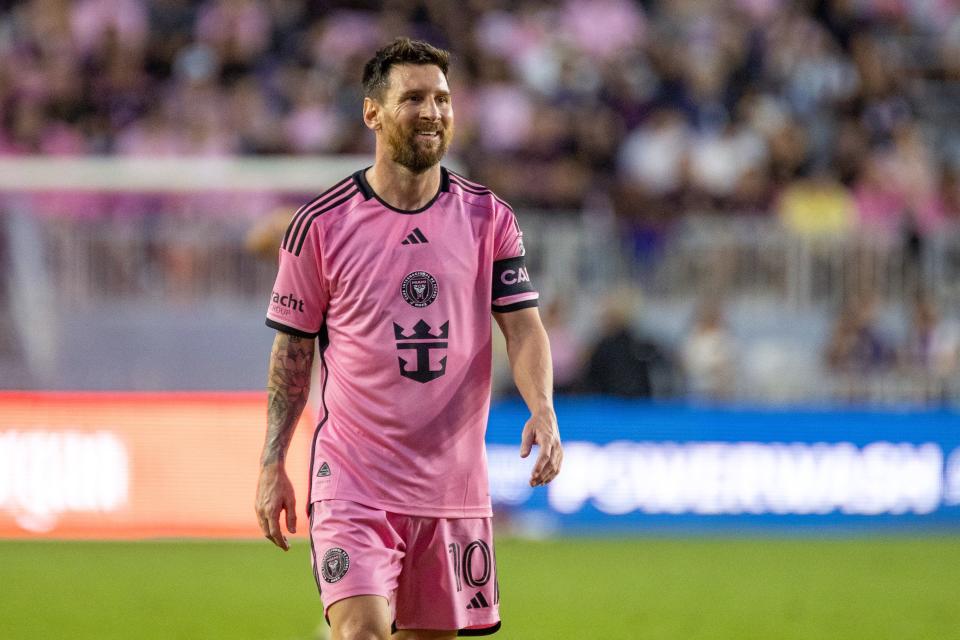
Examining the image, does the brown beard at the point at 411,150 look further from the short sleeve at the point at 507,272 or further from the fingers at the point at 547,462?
the fingers at the point at 547,462

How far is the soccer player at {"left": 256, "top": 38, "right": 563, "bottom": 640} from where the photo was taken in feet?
16.1

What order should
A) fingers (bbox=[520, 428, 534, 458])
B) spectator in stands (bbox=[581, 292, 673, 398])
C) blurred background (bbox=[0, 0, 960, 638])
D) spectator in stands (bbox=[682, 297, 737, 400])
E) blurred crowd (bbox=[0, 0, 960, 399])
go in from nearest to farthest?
fingers (bbox=[520, 428, 534, 458]) < blurred background (bbox=[0, 0, 960, 638]) < spectator in stands (bbox=[581, 292, 673, 398]) < spectator in stands (bbox=[682, 297, 737, 400]) < blurred crowd (bbox=[0, 0, 960, 399])

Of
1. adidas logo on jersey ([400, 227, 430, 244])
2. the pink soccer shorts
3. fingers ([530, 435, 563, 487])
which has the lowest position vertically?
the pink soccer shorts

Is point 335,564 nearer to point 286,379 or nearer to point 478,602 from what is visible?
point 478,602

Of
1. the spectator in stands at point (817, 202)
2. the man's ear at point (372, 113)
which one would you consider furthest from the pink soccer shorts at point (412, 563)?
the spectator in stands at point (817, 202)

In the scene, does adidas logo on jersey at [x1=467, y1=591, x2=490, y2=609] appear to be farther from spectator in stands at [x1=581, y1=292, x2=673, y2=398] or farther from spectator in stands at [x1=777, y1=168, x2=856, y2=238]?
spectator in stands at [x1=777, y1=168, x2=856, y2=238]

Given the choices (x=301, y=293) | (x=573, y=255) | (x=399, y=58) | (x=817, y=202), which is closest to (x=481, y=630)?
(x=301, y=293)

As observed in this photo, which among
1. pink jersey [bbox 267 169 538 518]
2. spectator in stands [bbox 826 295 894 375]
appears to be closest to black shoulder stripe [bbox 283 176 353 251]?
pink jersey [bbox 267 169 538 518]

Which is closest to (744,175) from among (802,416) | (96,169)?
(802,416)

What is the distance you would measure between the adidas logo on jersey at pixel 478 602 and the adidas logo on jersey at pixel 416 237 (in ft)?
3.85

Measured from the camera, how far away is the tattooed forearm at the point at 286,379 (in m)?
5.11

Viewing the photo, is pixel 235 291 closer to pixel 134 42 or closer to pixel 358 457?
pixel 134 42

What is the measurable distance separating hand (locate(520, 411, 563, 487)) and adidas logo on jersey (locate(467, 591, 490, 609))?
47cm

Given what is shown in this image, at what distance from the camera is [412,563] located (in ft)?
16.2
